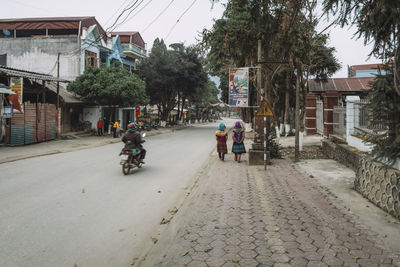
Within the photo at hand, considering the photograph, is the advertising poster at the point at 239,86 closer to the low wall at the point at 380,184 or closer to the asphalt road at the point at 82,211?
the asphalt road at the point at 82,211

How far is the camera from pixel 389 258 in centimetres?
384

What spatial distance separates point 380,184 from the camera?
239 inches

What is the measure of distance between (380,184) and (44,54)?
30275 mm

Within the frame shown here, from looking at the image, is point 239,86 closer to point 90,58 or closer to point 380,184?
point 380,184

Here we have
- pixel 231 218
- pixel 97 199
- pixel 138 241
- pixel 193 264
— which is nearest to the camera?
pixel 193 264

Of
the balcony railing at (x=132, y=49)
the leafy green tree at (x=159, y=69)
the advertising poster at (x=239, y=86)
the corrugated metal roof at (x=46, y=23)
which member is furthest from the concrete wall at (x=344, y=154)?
the balcony railing at (x=132, y=49)

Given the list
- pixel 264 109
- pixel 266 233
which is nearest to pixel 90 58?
pixel 264 109

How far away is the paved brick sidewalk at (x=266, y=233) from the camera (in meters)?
3.82

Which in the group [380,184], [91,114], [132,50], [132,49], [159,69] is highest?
[132,49]

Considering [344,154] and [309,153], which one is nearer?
[344,154]

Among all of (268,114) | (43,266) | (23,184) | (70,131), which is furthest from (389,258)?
(70,131)

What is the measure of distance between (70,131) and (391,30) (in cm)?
2635

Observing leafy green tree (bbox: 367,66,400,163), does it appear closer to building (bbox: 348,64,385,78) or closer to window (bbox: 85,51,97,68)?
window (bbox: 85,51,97,68)

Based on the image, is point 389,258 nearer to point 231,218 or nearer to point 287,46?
point 231,218
